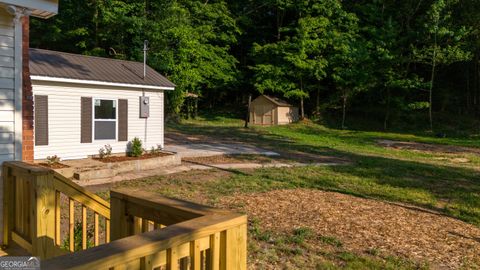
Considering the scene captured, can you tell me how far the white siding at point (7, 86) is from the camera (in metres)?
4.22

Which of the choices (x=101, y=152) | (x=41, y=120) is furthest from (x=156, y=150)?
(x=41, y=120)

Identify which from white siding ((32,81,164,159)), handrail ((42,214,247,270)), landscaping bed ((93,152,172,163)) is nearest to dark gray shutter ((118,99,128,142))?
white siding ((32,81,164,159))

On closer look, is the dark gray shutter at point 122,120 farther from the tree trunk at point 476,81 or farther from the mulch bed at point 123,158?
the tree trunk at point 476,81

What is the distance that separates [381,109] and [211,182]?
2922 centimetres

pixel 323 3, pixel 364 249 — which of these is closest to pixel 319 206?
pixel 364 249

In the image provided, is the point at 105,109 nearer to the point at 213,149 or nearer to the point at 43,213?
the point at 213,149

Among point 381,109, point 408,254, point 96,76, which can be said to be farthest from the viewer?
point 381,109

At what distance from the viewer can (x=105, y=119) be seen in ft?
42.3

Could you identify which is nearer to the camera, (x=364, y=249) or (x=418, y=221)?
(x=364, y=249)

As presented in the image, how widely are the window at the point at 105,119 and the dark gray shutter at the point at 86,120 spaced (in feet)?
0.68

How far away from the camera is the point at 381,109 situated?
35.7m

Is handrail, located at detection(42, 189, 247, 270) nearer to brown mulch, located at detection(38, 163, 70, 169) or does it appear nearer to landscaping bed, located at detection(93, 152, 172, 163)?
brown mulch, located at detection(38, 163, 70, 169)

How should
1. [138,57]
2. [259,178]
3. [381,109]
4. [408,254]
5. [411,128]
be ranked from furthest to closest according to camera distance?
[381,109] < [411,128] < [138,57] < [259,178] < [408,254]

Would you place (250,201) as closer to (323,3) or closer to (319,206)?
(319,206)
